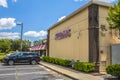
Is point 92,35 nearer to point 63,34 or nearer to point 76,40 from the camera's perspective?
point 76,40

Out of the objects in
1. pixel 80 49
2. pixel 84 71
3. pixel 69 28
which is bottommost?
pixel 84 71

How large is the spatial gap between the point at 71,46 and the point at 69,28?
2.28m

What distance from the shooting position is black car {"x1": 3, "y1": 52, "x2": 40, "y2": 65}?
3366 centimetres

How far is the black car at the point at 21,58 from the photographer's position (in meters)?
33.7

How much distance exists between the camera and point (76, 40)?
81.5 feet

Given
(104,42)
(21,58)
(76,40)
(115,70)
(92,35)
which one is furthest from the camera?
(21,58)

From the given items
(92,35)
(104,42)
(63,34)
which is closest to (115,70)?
(92,35)

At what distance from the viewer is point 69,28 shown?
27.6 meters

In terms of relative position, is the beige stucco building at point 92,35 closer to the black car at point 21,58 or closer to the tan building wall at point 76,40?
the tan building wall at point 76,40

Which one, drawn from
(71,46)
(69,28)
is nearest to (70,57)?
(71,46)

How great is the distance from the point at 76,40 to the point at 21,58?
12137 mm

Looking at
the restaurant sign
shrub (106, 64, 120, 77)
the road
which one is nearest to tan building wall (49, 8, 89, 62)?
the restaurant sign

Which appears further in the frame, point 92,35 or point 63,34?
point 63,34

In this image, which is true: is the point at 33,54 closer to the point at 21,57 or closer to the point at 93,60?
the point at 21,57
